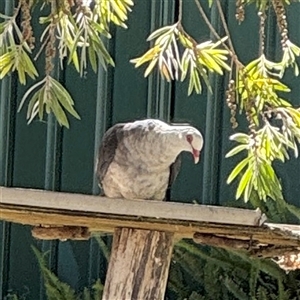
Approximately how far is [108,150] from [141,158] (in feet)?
0.31

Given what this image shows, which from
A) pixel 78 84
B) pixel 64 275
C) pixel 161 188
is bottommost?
pixel 64 275

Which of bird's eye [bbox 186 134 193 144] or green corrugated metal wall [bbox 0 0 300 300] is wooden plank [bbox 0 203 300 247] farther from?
green corrugated metal wall [bbox 0 0 300 300]

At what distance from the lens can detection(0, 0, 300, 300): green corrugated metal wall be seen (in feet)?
8.93

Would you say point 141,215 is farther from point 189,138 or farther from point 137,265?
point 189,138

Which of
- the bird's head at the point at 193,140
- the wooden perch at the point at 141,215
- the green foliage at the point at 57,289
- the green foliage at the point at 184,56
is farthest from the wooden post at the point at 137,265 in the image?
the green foliage at the point at 57,289

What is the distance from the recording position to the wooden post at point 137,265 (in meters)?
1.50

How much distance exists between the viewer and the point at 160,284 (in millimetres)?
1524

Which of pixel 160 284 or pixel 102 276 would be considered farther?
pixel 102 276

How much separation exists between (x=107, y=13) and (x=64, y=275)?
4.61 feet

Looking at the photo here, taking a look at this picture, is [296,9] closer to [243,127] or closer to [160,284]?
[243,127]

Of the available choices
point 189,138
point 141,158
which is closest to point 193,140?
point 189,138

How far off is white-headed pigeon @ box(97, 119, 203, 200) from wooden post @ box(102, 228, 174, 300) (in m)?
0.17

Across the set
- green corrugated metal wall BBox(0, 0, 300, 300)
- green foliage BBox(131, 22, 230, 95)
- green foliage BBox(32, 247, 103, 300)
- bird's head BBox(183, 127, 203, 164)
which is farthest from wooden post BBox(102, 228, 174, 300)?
green corrugated metal wall BBox(0, 0, 300, 300)

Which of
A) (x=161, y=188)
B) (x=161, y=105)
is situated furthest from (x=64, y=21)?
(x=161, y=105)
